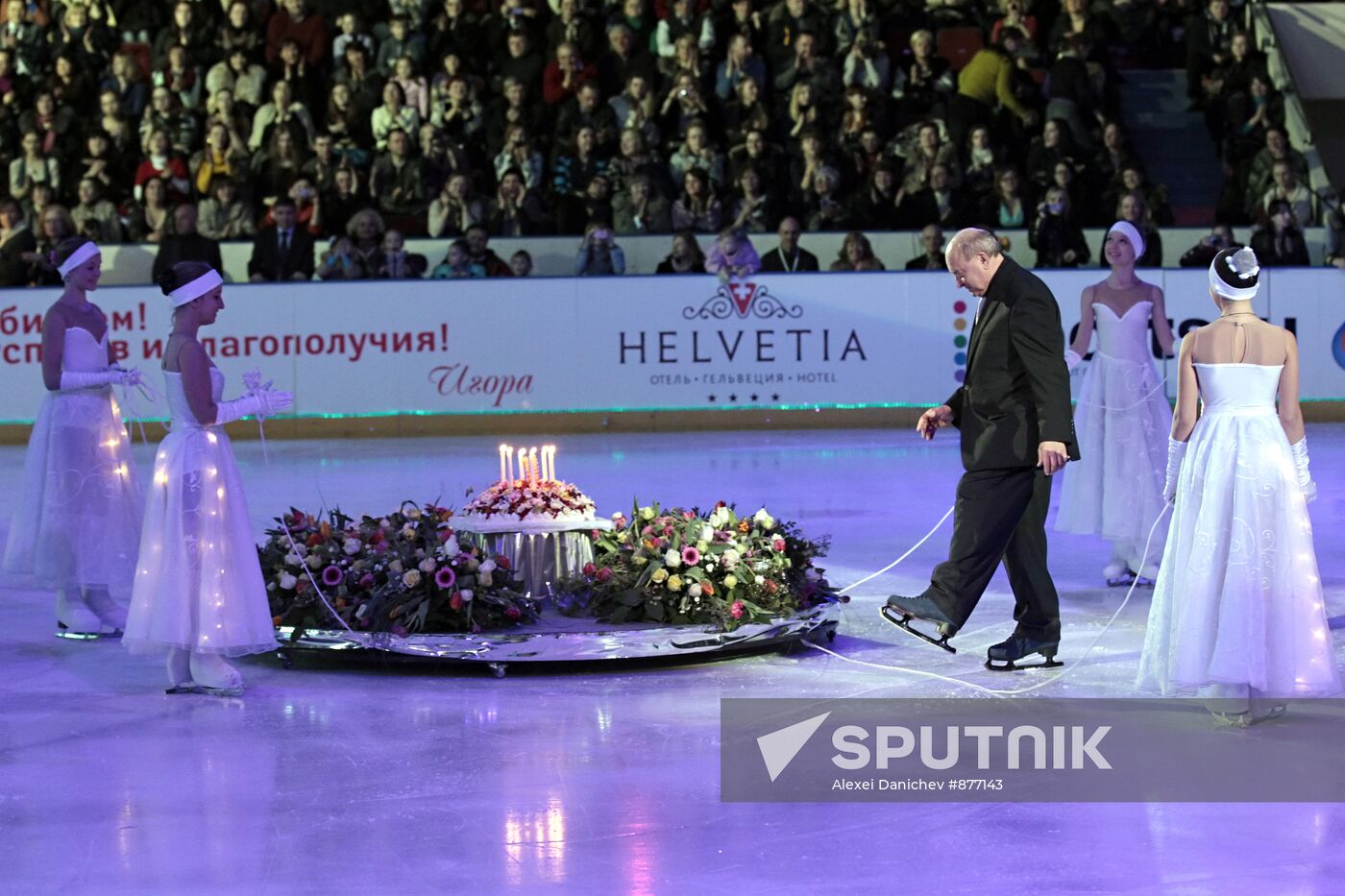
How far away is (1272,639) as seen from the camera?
5961mm

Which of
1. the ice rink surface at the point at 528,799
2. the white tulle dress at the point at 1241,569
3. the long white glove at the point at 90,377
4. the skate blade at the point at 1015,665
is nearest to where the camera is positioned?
the ice rink surface at the point at 528,799

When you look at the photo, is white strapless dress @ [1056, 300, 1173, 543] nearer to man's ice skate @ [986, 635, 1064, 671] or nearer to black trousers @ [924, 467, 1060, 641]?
man's ice skate @ [986, 635, 1064, 671]

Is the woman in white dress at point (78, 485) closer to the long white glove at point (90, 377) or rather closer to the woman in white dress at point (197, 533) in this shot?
the long white glove at point (90, 377)

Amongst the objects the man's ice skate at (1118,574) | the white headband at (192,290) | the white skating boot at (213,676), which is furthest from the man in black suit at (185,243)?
the white skating boot at (213,676)

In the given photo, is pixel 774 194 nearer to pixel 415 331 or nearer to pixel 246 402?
pixel 415 331

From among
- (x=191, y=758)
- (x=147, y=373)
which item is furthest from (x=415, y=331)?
(x=191, y=758)

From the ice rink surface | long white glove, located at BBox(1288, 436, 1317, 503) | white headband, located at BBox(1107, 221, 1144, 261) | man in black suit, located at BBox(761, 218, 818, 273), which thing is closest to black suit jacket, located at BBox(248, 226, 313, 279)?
man in black suit, located at BBox(761, 218, 818, 273)

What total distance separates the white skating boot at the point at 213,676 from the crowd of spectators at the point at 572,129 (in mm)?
10166

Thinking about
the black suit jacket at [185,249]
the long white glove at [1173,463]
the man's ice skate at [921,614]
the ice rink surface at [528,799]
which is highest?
the black suit jacket at [185,249]

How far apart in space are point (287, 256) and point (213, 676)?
407 inches

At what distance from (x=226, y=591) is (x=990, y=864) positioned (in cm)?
308

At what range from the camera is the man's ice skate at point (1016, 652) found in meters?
6.99

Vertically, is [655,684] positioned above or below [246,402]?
below

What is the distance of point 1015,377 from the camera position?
675 cm
